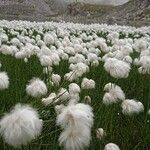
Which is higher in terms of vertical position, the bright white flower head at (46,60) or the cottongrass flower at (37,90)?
the cottongrass flower at (37,90)

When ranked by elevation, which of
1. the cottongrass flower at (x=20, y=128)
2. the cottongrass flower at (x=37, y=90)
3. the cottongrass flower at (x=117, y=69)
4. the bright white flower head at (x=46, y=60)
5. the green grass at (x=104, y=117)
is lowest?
the green grass at (x=104, y=117)

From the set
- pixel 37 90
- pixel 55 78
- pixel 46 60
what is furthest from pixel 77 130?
pixel 46 60

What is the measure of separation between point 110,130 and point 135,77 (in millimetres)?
2820

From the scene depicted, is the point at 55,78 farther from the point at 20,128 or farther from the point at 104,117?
the point at 20,128

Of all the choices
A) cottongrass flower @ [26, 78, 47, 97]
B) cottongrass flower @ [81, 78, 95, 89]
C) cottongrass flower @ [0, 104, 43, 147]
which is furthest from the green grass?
cottongrass flower @ [0, 104, 43, 147]

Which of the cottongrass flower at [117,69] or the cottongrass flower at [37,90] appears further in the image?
the cottongrass flower at [117,69]

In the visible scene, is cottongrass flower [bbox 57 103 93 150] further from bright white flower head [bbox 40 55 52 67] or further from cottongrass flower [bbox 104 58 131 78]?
bright white flower head [bbox 40 55 52 67]

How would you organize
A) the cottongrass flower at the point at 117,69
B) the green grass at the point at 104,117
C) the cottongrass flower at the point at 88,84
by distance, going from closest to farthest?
the green grass at the point at 104,117 → the cottongrass flower at the point at 117,69 → the cottongrass flower at the point at 88,84

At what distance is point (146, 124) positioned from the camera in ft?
14.1

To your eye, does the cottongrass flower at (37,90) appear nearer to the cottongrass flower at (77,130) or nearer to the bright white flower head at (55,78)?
the bright white flower head at (55,78)

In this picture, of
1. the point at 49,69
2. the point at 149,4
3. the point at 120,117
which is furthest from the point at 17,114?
the point at 149,4

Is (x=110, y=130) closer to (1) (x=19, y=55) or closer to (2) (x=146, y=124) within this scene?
(2) (x=146, y=124)

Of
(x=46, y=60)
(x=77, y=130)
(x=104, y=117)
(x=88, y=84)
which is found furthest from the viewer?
(x=46, y=60)

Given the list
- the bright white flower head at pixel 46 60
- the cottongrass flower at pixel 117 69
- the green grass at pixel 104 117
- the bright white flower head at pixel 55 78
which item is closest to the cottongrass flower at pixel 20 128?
the green grass at pixel 104 117
